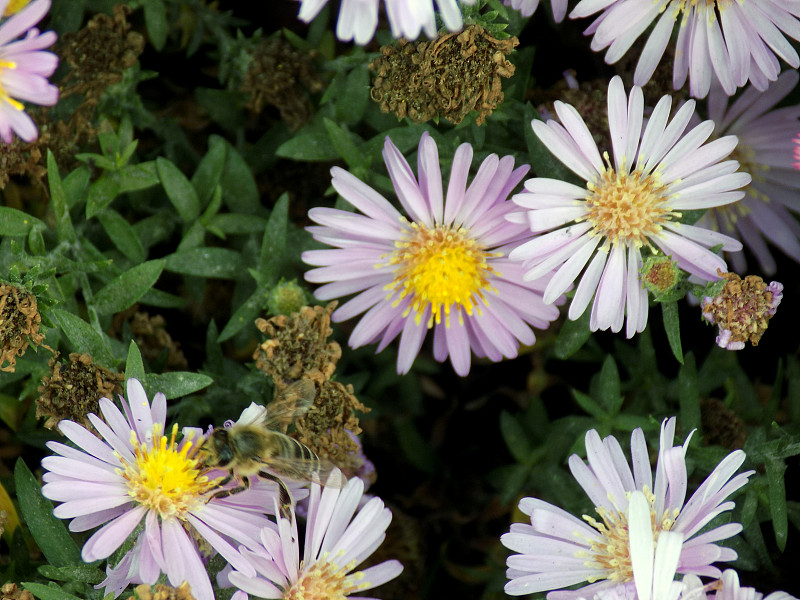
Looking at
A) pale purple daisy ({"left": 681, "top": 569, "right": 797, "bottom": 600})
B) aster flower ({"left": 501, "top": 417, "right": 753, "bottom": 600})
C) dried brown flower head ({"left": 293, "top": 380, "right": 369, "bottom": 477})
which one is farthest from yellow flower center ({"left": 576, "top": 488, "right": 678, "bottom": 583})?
dried brown flower head ({"left": 293, "top": 380, "right": 369, "bottom": 477})

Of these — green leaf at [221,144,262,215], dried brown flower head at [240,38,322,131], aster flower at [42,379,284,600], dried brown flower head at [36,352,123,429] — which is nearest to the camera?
aster flower at [42,379,284,600]

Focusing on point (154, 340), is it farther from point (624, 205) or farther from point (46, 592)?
point (624, 205)

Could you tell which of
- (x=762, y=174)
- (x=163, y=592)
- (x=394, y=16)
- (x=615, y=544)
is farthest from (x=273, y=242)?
(x=762, y=174)

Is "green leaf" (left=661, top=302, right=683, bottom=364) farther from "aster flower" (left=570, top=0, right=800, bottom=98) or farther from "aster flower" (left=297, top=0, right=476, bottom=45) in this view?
"aster flower" (left=297, top=0, right=476, bottom=45)

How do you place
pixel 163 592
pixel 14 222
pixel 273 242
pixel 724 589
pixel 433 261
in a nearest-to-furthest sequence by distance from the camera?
pixel 163 592, pixel 724 589, pixel 14 222, pixel 433 261, pixel 273 242

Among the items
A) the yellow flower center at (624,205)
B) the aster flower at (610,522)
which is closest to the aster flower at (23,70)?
the yellow flower center at (624,205)

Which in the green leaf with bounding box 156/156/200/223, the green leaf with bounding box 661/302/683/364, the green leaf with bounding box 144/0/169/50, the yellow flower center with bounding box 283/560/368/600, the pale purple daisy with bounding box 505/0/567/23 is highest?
the green leaf with bounding box 144/0/169/50
